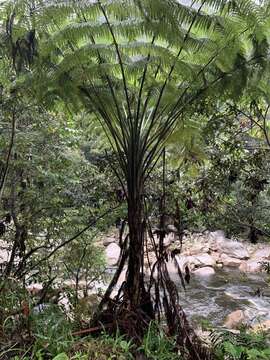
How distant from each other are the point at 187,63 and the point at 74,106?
101 centimetres

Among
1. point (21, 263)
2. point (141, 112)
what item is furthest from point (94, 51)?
point (21, 263)

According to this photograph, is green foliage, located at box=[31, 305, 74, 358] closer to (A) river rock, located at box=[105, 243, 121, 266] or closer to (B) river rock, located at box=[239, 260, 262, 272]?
(A) river rock, located at box=[105, 243, 121, 266]

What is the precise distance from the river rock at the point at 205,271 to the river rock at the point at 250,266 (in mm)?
626

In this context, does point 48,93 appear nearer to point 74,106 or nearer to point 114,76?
point 74,106

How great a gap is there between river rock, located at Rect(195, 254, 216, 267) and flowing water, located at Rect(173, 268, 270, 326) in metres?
0.54

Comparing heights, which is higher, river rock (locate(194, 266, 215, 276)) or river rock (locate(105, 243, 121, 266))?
river rock (locate(105, 243, 121, 266))

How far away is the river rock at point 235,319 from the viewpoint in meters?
4.72

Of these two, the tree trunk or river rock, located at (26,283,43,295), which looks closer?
the tree trunk

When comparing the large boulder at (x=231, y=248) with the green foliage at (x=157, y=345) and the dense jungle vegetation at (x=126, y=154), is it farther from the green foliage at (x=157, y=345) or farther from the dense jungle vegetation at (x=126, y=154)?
the green foliage at (x=157, y=345)

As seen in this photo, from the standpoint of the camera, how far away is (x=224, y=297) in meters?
5.93

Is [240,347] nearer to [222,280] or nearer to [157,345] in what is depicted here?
[157,345]

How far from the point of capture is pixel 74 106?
3180 mm

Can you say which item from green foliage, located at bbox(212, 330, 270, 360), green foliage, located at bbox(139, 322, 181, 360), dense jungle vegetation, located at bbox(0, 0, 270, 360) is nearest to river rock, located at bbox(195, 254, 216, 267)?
dense jungle vegetation, located at bbox(0, 0, 270, 360)

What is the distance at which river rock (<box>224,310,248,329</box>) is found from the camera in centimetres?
472
